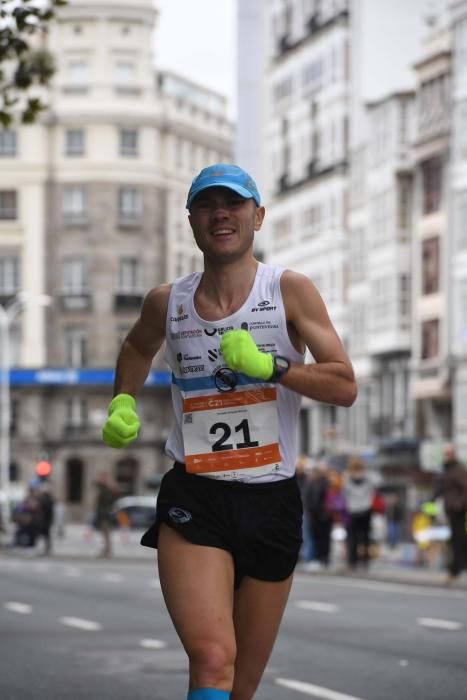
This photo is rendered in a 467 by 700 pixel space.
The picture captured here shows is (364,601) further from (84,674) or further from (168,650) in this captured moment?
(84,674)

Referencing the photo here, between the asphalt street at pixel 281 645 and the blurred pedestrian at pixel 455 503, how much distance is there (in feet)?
1.72

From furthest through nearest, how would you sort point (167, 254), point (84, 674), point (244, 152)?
point (167, 254), point (244, 152), point (84, 674)

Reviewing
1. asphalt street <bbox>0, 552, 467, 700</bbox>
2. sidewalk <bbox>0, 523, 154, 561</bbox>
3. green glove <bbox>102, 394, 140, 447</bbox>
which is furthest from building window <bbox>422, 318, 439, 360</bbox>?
green glove <bbox>102, 394, 140, 447</bbox>

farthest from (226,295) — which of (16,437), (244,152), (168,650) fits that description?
(16,437)

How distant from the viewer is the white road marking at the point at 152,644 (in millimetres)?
15875

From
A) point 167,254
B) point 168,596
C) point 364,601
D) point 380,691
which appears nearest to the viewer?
point 168,596

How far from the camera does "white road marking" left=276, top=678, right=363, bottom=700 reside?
11.6 meters

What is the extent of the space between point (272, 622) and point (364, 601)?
642 inches

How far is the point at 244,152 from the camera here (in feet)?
329

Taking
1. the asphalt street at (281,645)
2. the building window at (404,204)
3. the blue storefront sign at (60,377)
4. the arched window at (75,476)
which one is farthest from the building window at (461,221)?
the arched window at (75,476)

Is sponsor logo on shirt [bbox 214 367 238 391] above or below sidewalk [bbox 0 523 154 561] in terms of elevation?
above

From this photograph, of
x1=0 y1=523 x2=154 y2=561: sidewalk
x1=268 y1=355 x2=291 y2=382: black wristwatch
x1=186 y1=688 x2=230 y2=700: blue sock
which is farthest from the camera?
x1=0 y1=523 x2=154 y2=561: sidewalk

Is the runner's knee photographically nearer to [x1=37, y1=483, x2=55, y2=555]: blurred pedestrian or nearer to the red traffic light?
[x1=37, y1=483, x2=55, y2=555]: blurred pedestrian

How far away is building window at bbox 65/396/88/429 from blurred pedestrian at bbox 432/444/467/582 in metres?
80.3
